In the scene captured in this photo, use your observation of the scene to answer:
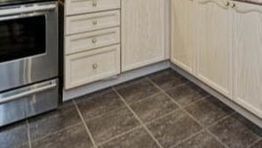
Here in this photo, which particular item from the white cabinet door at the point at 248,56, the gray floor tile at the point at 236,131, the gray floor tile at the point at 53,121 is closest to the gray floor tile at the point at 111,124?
→ the gray floor tile at the point at 53,121

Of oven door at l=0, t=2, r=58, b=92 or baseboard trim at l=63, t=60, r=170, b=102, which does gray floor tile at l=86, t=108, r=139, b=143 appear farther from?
oven door at l=0, t=2, r=58, b=92

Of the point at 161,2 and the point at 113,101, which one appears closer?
the point at 113,101

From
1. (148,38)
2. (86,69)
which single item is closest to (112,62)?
(86,69)

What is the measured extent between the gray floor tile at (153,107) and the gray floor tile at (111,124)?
3.4 inches

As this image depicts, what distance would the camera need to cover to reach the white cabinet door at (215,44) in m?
2.21

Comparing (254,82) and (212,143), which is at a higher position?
(254,82)

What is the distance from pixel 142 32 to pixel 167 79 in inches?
20.8

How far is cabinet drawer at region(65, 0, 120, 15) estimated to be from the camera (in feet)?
7.51

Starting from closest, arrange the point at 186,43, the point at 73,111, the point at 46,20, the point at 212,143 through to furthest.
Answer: the point at 212,143, the point at 46,20, the point at 73,111, the point at 186,43

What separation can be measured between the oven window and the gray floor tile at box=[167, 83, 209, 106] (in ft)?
3.83

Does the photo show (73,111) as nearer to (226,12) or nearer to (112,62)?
(112,62)

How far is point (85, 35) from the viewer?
2424 mm

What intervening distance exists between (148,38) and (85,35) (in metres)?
0.68

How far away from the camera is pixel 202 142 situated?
2.00 metres
